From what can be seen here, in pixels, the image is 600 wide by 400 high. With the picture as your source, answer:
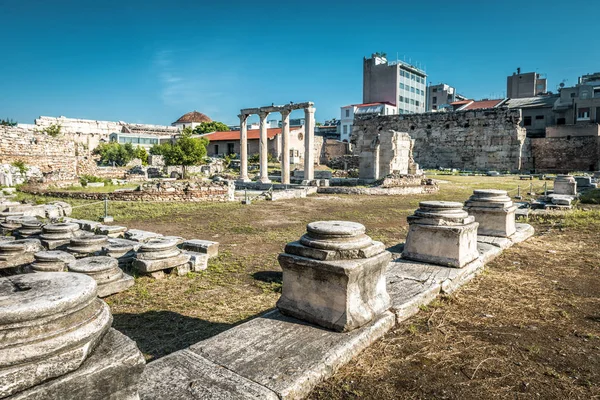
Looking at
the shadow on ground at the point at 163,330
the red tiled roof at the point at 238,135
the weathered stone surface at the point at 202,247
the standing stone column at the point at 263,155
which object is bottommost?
the shadow on ground at the point at 163,330

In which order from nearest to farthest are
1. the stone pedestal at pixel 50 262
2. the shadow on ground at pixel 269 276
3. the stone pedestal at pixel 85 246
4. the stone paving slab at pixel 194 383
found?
the stone paving slab at pixel 194 383 < the stone pedestal at pixel 50 262 < the shadow on ground at pixel 269 276 < the stone pedestal at pixel 85 246

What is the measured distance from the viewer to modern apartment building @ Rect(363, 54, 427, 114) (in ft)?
198

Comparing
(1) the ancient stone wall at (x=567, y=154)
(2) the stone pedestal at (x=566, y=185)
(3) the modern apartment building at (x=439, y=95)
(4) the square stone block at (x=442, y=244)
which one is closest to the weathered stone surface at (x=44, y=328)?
(4) the square stone block at (x=442, y=244)

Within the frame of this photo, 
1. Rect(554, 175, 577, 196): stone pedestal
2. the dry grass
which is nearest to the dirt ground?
the dry grass

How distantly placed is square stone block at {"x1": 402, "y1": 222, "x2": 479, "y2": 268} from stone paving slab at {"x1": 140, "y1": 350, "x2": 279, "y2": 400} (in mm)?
3512

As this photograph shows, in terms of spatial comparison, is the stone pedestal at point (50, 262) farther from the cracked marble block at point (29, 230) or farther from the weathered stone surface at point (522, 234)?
the weathered stone surface at point (522, 234)

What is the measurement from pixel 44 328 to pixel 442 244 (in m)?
4.63

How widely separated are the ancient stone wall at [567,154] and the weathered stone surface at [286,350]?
1464 inches

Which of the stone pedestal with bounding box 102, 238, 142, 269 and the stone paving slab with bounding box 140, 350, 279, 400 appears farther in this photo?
the stone pedestal with bounding box 102, 238, 142, 269

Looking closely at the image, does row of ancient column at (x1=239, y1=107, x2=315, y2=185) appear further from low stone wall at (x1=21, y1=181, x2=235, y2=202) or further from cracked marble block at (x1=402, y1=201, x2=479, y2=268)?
cracked marble block at (x1=402, y1=201, x2=479, y2=268)

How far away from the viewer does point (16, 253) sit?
623 centimetres

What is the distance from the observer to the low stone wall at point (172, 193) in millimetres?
15852

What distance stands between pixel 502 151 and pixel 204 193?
92.1 ft

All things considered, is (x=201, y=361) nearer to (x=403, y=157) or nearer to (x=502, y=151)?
(x=403, y=157)
